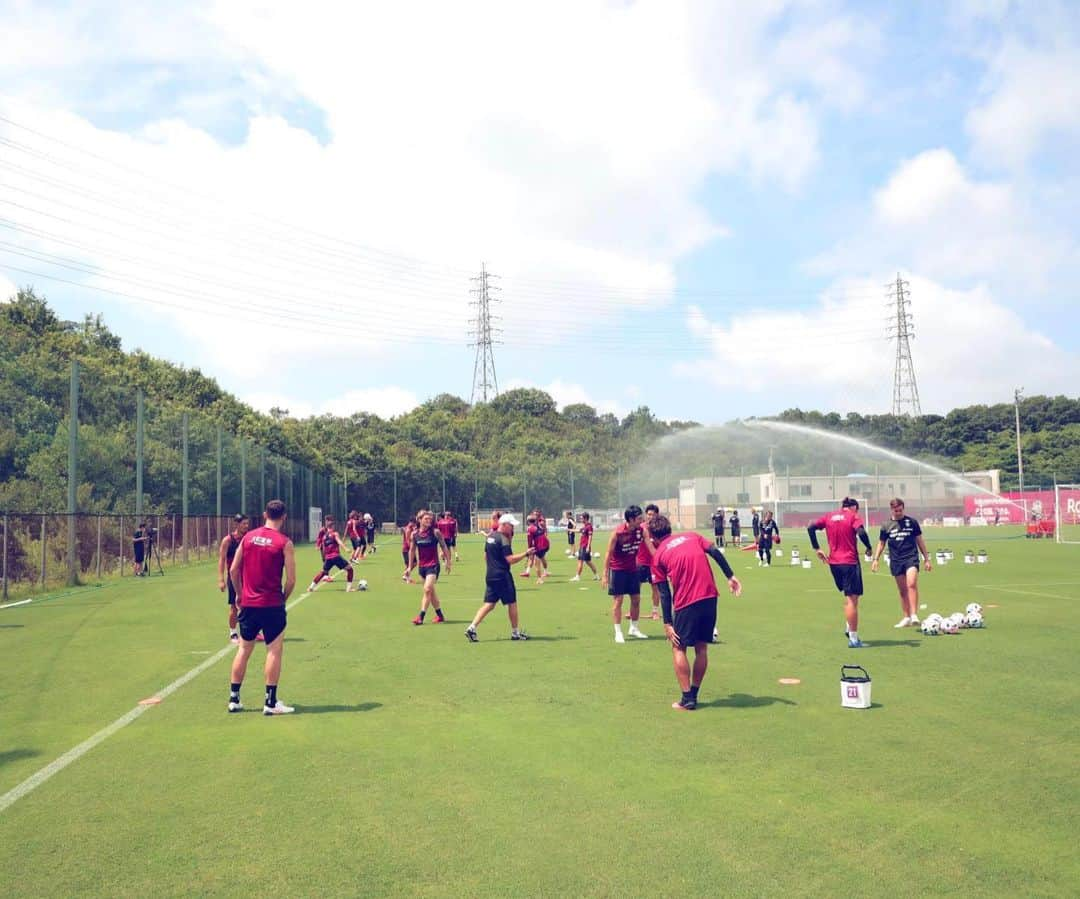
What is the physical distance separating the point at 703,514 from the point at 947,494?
20669 millimetres

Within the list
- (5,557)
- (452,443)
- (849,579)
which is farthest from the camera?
(452,443)

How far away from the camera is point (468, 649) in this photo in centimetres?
1347

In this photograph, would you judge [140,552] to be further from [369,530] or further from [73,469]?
[369,530]

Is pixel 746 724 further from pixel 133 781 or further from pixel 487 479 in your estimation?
pixel 487 479

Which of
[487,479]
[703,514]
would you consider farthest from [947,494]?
[487,479]

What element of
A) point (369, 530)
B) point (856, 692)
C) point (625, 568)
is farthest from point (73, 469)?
point (856, 692)

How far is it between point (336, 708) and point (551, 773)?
3295 millimetres

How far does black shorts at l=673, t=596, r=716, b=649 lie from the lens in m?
9.27

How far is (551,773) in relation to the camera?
7039 mm

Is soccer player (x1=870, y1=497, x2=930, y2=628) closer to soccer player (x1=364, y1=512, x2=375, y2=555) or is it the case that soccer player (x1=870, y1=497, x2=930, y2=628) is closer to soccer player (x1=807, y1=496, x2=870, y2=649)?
soccer player (x1=807, y1=496, x2=870, y2=649)

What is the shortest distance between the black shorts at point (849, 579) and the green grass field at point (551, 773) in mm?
825

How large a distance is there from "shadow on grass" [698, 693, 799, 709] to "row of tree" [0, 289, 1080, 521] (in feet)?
80.2

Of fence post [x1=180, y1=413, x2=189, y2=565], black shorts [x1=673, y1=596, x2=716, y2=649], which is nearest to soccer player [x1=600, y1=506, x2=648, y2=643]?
black shorts [x1=673, y1=596, x2=716, y2=649]

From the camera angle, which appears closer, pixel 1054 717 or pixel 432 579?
pixel 1054 717
